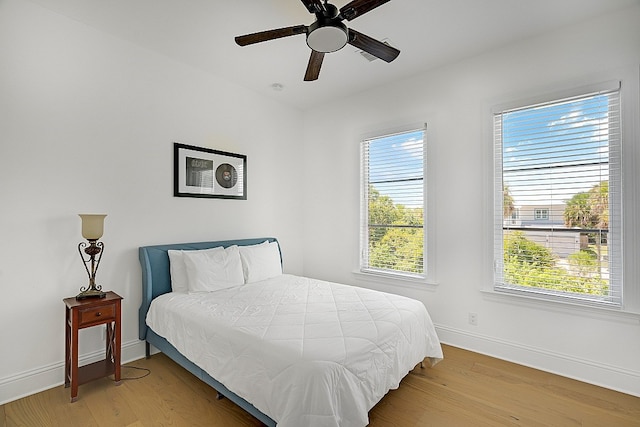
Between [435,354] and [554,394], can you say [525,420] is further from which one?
[435,354]

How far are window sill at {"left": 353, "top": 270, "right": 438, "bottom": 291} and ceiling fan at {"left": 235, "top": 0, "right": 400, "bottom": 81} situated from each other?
90.6 inches

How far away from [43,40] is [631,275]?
16.1 ft

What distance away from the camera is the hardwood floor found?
80.3 inches

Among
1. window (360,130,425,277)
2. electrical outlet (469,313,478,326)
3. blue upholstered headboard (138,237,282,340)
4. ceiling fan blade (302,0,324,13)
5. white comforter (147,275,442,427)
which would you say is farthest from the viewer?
window (360,130,425,277)

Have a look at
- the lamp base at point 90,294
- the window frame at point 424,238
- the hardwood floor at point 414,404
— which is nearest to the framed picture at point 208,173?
the lamp base at point 90,294

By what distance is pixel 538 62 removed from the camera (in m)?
2.75

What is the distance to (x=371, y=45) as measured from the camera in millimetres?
2191

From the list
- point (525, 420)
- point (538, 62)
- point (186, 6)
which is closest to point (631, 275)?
point (525, 420)

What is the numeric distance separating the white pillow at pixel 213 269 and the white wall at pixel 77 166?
40 centimetres

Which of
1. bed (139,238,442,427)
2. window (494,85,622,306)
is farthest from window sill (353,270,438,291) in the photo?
bed (139,238,442,427)

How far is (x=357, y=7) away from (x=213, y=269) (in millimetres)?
2478

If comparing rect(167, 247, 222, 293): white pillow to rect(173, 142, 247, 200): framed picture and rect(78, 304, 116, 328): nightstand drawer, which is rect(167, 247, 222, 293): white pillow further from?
rect(173, 142, 247, 200): framed picture

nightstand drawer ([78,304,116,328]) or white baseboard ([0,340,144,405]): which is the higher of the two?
nightstand drawer ([78,304,116,328])

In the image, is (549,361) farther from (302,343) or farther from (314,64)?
(314,64)
